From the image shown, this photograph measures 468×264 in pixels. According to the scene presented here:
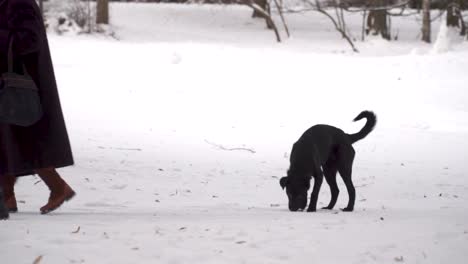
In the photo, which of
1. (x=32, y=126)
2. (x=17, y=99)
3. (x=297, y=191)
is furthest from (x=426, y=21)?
(x=17, y=99)

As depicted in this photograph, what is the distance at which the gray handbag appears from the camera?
5453mm

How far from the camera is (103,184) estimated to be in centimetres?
898

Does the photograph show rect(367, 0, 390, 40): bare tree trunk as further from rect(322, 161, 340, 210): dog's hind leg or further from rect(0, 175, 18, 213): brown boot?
rect(0, 175, 18, 213): brown boot

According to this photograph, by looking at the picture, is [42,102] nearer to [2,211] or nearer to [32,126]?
[32,126]

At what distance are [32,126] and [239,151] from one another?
707 centimetres

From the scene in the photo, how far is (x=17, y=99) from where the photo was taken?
5484 mm

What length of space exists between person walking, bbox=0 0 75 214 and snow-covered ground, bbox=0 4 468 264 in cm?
39

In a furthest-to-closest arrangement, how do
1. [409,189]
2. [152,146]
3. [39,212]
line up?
[152,146] < [409,189] < [39,212]

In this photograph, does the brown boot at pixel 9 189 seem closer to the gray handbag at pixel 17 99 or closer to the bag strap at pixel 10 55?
the gray handbag at pixel 17 99

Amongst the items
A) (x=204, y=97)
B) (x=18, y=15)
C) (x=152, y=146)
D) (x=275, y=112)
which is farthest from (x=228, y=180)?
(x=204, y=97)

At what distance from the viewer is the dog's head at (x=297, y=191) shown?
7.44 metres

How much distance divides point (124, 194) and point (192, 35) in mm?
21393

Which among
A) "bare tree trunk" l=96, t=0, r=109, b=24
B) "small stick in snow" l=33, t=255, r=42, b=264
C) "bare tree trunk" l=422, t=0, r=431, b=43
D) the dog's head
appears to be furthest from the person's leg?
"bare tree trunk" l=96, t=0, r=109, b=24

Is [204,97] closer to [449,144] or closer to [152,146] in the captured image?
[152,146]
